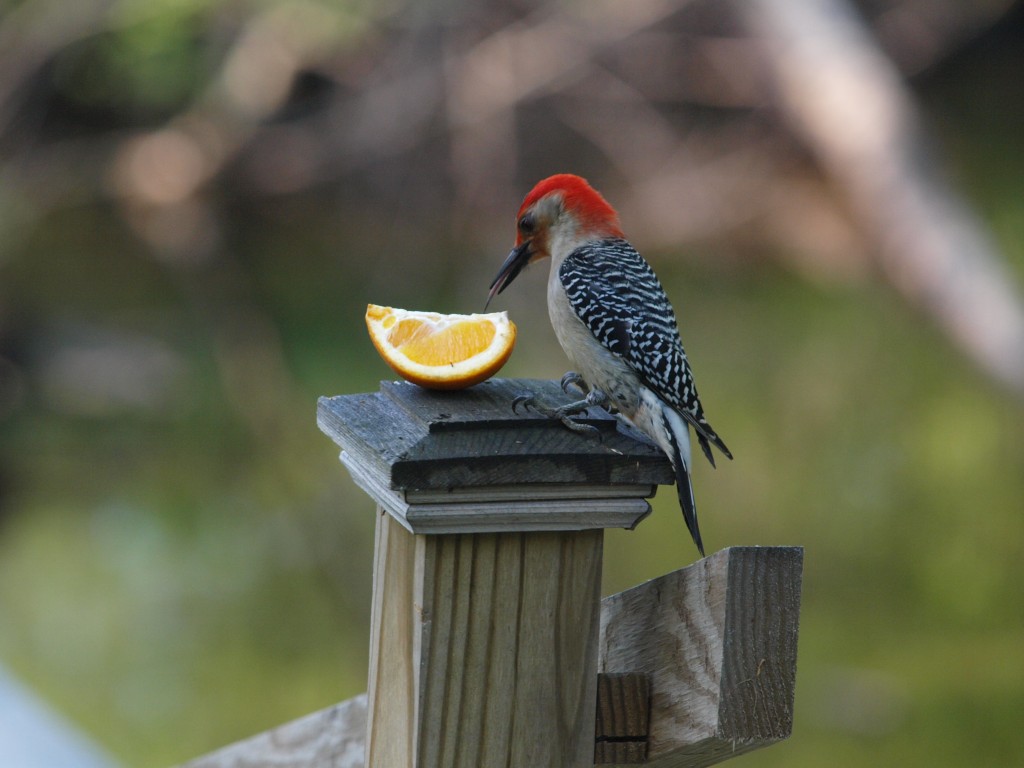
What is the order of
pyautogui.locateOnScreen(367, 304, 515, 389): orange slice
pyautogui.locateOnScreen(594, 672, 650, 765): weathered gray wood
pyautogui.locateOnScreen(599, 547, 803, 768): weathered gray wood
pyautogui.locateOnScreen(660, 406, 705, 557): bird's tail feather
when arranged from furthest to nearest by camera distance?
pyautogui.locateOnScreen(660, 406, 705, 557): bird's tail feather < pyautogui.locateOnScreen(367, 304, 515, 389): orange slice < pyautogui.locateOnScreen(594, 672, 650, 765): weathered gray wood < pyautogui.locateOnScreen(599, 547, 803, 768): weathered gray wood

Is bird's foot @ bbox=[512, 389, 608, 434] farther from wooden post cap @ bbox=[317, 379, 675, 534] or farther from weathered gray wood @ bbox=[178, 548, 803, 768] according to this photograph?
weathered gray wood @ bbox=[178, 548, 803, 768]

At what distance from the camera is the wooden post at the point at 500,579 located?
1.66 m

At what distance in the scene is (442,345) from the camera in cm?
211

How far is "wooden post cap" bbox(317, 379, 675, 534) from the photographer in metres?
1.65

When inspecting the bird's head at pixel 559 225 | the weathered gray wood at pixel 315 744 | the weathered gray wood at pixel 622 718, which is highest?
the bird's head at pixel 559 225

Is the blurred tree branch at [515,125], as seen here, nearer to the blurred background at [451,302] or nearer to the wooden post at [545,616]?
the blurred background at [451,302]

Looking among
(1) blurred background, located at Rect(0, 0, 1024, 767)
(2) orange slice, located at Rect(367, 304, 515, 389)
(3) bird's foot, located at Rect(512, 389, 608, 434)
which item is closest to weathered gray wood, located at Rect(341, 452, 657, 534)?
(3) bird's foot, located at Rect(512, 389, 608, 434)

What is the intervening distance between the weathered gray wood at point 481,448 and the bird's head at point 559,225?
6.04 feet

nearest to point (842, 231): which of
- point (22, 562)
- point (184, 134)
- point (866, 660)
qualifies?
point (184, 134)

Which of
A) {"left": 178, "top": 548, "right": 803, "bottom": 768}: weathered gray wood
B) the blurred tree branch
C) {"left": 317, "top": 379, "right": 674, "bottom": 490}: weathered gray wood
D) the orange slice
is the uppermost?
the blurred tree branch

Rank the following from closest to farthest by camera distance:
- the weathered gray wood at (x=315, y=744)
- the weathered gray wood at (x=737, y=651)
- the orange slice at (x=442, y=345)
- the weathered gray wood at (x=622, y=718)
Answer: the weathered gray wood at (x=737, y=651) → the weathered gray wood at (x=622, y=718) → the orange slice at (x=442, y=345) → the weathered gray wood at (x=315, y=744)

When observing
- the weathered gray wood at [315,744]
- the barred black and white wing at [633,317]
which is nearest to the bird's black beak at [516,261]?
the barred black and white wing at [633,317]

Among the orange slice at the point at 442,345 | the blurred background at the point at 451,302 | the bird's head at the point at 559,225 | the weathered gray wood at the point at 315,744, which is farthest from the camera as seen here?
the blurred background at the point at 451,302

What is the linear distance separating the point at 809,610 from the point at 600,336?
3.33 metres
